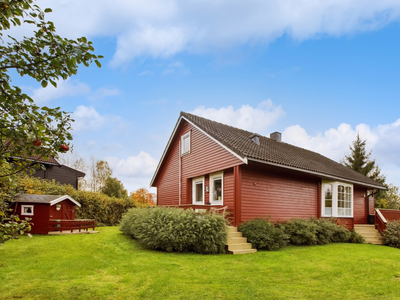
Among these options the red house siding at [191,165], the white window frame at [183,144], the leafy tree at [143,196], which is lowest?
the leafy tree at [143,196]

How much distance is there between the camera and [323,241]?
11.4 meters

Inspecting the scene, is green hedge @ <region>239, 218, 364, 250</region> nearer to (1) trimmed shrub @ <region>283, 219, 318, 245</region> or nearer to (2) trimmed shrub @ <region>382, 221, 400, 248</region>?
(1) trimmed shrub @ <region>283, 219, 318, 245</region>

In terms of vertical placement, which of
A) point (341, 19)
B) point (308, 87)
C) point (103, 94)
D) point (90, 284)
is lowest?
point (90, 284)

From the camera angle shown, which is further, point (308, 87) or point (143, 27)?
point (308, 87)

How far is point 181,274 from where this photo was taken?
238 inches

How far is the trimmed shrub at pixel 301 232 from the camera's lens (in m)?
10.7

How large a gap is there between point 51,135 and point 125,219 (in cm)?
931

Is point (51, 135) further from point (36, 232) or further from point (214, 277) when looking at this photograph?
point (36, 232)

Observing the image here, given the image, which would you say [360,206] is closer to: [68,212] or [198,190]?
[198,190]

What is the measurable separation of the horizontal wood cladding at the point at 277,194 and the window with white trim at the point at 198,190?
327 centimetres

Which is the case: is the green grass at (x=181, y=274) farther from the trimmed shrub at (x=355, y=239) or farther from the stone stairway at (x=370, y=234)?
the stone stairway at (x=370, y=234)

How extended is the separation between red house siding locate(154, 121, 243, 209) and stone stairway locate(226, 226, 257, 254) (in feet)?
5.47

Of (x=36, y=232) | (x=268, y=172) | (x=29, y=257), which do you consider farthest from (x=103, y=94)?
(x=268, y=172)

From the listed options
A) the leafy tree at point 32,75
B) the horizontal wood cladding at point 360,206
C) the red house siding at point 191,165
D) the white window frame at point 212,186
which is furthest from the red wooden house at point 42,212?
the horizontal wood cladding at point 360,206
